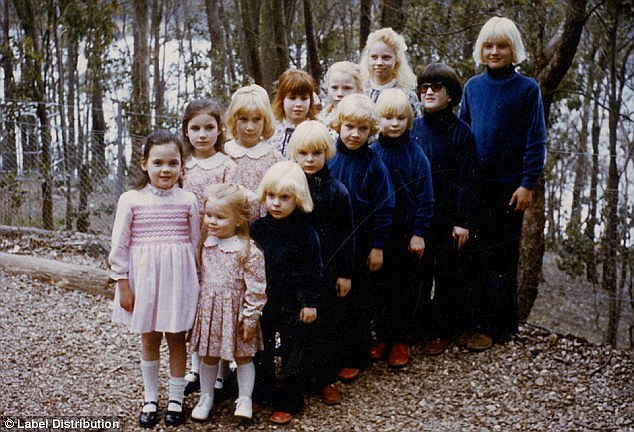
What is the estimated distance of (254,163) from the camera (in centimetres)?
409

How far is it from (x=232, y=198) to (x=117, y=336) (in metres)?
2.34

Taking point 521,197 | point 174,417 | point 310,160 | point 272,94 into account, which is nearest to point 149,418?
point 174,417

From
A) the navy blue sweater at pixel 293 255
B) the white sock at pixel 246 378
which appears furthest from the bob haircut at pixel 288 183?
the white sock at pixel 246 378

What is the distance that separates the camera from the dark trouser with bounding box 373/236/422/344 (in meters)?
4.47

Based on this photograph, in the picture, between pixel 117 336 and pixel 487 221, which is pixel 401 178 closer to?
pixel 487 221

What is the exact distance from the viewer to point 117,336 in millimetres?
5531

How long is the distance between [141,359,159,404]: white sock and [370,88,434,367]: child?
4.69 ft

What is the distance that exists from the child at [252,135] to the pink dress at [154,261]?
1.52ft

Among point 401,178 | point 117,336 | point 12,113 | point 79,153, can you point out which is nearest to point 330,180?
point 401,178

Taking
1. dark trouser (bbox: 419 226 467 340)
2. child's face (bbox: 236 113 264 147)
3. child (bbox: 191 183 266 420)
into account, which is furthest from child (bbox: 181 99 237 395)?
dark trouser (bbox: 419 226 467 340)

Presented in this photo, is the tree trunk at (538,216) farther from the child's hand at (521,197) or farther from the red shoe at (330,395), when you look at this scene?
the red shoe at (330,395)

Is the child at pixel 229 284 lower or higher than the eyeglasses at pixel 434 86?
lower

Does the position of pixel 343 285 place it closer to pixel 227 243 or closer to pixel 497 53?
pixel 227 243

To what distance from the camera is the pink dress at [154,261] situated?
3.69 meters
